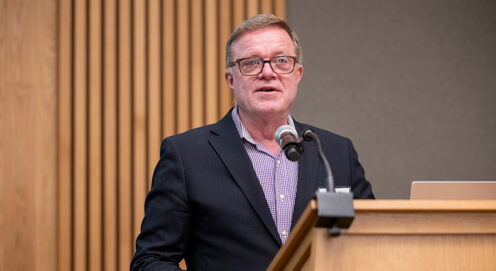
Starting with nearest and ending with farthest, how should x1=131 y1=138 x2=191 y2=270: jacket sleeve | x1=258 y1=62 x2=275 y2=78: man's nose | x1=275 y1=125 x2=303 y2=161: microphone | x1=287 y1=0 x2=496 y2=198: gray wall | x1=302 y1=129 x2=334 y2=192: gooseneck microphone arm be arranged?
x1=302 y1=129 x2=334 y2=192: gooseneck microphone arm → x1=275 y1=125 x2=303 y2=161: microphone → x1=131 y1=138 x2=191 y2=270: jacket sleeve → x1=258 y1=62 x2=275 y2=78: man's nose → x1=287 y1=0 x2=496 y2=198: gray wall

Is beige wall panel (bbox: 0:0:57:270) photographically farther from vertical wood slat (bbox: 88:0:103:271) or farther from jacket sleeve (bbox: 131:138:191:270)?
jacket sleeve (bbox: 131:138:191:270)

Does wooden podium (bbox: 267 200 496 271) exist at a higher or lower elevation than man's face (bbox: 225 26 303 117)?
lower

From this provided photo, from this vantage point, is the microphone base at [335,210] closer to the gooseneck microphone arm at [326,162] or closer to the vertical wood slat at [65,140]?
the gooseneck microphone arm at [326,162]

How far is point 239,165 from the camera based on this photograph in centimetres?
163

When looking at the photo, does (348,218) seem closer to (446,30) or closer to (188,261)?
(188,261)

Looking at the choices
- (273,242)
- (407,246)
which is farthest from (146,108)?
(407,246)

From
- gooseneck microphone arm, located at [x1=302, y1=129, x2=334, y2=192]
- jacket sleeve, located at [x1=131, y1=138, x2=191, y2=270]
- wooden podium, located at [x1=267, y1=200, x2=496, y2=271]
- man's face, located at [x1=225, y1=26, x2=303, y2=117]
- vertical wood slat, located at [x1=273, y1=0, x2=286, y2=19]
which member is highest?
vertical wood slat, located at [x1=273, y1=0, x2=286, y2=19]

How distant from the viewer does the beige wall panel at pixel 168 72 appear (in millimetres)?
2922

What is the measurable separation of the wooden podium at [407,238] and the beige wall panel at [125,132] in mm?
2155

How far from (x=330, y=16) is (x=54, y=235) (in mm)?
2064

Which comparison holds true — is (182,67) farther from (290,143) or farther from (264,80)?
(290,143)

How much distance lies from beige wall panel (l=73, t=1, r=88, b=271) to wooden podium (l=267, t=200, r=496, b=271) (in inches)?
86.7

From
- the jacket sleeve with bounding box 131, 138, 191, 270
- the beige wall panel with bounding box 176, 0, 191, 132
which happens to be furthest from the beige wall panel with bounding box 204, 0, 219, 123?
the jacket sleeve with bounding box 131, 138, 191, 270

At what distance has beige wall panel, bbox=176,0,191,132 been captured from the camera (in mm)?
A: 2936
